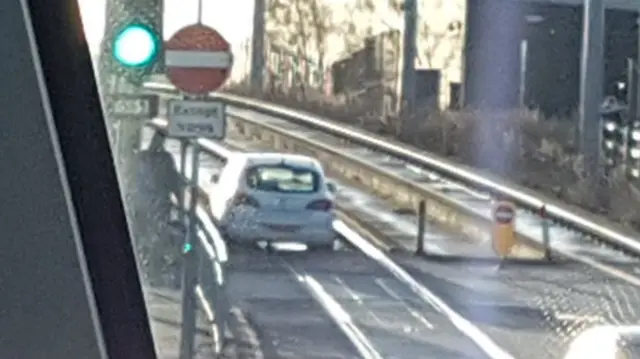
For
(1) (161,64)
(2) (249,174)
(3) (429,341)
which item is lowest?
(3) (429,341)

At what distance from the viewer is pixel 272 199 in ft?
12.7

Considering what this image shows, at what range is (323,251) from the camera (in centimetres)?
416

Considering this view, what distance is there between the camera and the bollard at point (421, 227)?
431cm

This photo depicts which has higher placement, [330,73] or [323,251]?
[330,73]

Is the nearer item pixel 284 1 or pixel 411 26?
pixel 284 1

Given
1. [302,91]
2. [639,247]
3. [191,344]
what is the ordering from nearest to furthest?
1. [191,344]
2. [302,91]
3. [639,247]

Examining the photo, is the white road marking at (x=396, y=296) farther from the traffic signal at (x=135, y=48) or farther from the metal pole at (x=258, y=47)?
the traffic signal at (x=135, y=48)

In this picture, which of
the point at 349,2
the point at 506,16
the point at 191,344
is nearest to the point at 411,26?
the point at 349,2

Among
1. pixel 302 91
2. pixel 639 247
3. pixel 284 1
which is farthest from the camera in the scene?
pixel 639 247

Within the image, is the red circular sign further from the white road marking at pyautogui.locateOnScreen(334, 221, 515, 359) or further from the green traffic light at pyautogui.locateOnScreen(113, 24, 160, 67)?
the white road marking at pyautogui.locateOnScreen(334, 221, 515, 359)

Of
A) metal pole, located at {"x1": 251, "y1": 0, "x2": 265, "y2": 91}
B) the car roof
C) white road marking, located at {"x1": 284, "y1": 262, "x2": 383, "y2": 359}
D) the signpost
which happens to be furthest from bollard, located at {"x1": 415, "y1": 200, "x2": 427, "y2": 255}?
the signpost

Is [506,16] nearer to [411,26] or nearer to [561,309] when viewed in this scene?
[411,26]

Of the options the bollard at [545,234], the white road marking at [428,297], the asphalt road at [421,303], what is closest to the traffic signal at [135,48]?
the asphalt road at [421,303]

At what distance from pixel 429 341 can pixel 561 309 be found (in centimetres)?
39
